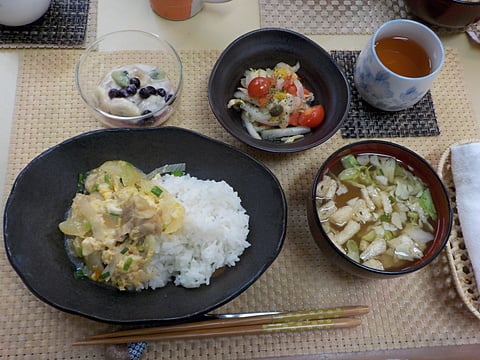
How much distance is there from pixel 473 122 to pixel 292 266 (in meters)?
0.97

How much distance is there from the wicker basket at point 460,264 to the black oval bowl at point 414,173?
0.11 metres

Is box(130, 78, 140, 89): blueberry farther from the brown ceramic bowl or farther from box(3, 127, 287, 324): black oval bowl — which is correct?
the brown ceramic bowl

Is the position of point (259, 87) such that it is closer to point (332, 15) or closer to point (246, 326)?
point (332, 15)

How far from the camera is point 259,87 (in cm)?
165

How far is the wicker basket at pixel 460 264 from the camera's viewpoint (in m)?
1.49

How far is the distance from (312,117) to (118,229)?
792mm

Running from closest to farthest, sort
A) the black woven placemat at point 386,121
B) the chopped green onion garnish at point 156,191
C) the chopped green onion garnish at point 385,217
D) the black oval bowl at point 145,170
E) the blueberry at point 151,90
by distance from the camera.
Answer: the black oval bowl at point 145,170 < the chopped green onion garnish at point 156,191 < the chopped green onion garnish at point 385,217 < the blueberry at point 151,90 < the black woven placemat at point 386,121

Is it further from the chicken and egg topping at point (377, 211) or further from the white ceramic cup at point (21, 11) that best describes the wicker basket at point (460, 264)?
the white ceramic cup at point (21, 11)

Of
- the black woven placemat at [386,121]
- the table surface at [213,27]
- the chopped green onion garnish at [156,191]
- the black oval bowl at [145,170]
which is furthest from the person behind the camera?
the table surface at [213,27]

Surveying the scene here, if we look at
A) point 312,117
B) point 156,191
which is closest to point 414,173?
point 312,117

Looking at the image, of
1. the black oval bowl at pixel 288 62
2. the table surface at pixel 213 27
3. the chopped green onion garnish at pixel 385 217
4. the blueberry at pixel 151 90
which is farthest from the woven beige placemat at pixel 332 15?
the chopped green onion garnish at pixel 385 217

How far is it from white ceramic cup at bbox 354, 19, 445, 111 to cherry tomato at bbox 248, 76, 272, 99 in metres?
0.37

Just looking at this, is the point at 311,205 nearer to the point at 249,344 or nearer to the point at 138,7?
the point at 249,344

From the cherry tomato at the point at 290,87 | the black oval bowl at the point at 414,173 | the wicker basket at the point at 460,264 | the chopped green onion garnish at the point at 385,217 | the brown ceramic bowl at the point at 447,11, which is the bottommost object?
the wicker basket at the point at 460,264
